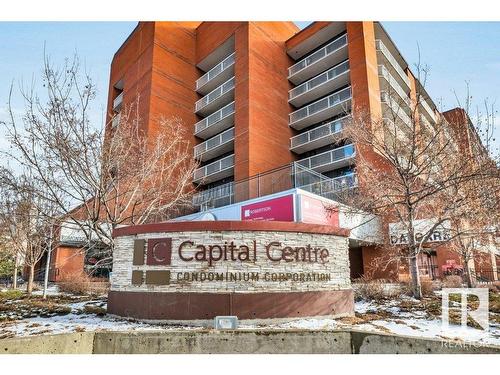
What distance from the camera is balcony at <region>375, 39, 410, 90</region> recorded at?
31788mm

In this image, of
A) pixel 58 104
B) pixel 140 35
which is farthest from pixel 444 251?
pixel 140 35

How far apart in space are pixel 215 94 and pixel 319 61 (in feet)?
35.3

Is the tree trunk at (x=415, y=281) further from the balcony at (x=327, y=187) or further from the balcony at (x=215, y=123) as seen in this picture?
the balcony at (x=215, y=123)

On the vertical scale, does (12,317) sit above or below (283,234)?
below

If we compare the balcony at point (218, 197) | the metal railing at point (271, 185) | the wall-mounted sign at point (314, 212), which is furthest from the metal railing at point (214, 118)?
the wall-mounted sign at point (314, 212)

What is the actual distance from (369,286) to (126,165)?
440 inches

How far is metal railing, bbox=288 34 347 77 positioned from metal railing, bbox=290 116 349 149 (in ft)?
22.6

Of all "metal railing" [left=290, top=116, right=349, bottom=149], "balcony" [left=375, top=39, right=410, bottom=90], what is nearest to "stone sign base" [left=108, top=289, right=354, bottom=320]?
"metal railing" [left=290, top=116, right=349, bottom=149]

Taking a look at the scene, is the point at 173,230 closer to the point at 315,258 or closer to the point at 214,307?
the point at 214,307

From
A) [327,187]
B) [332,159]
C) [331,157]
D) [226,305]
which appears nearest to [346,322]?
[226,305]

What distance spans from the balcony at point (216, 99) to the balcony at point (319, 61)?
6.28 m

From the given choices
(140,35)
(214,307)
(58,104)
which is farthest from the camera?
(140,35)

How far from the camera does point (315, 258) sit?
32.1 feet

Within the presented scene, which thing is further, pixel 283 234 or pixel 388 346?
A: pixel 283 234
